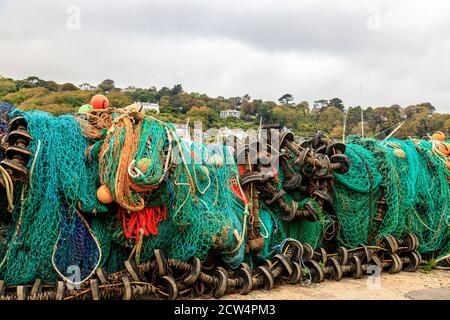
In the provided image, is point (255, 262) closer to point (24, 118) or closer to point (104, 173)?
point (104, 173)

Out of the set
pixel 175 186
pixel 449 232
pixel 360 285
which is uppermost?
pixel 175 186

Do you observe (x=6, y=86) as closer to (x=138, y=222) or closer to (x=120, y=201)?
(x=138, y=222)

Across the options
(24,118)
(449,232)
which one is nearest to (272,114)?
(449,232)

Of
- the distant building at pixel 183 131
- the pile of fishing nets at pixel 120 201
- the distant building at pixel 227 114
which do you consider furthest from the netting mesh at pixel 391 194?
the distant building at pixel 227 114

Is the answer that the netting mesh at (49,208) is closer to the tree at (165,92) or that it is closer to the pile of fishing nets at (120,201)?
the pile of fishing nets at (120,201)

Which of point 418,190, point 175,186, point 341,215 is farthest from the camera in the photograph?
point 418,190

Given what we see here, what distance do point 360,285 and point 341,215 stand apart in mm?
1024

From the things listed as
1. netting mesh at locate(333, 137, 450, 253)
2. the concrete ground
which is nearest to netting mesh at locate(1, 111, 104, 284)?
the concrete ground

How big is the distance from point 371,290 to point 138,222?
305cm

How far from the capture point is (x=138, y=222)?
4.48 meters

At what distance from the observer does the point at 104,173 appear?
14.0 ft

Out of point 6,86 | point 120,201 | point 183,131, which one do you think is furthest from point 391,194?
point 6,86

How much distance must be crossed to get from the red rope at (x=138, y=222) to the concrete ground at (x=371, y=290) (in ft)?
3.71

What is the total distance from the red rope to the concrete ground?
1.13m
